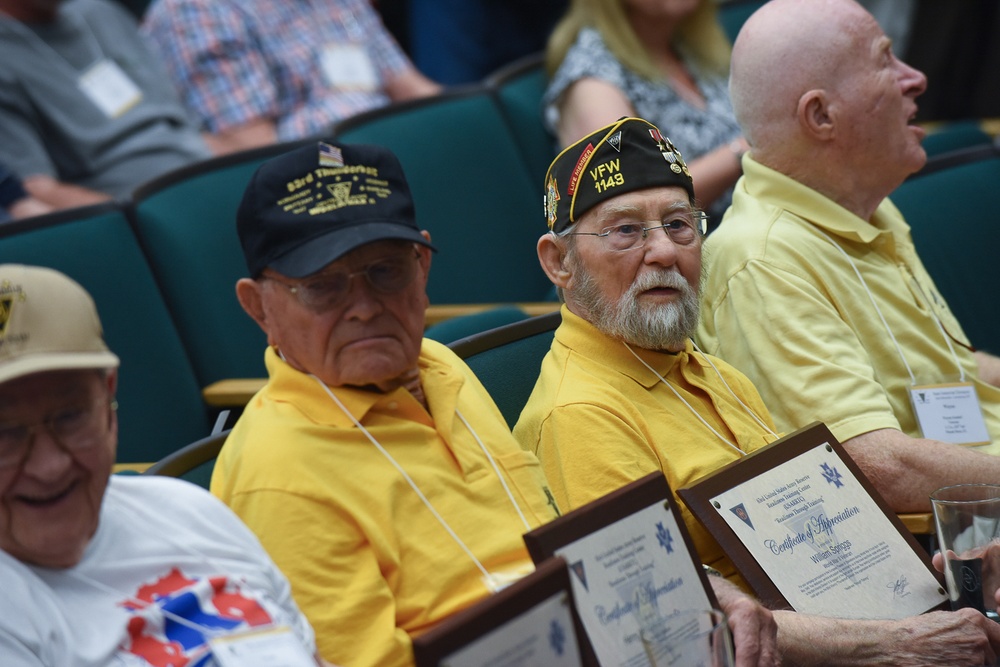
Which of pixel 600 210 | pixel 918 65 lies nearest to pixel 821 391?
pixel 600 210

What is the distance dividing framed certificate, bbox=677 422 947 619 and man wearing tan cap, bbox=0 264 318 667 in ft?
→ 2.29

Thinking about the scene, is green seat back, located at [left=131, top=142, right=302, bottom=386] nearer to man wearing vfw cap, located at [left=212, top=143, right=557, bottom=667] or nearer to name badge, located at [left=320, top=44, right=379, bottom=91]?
man wearing vfw cap, located at [left=212, top=143, right=557, bottom=667]

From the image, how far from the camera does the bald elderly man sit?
233 centimetres

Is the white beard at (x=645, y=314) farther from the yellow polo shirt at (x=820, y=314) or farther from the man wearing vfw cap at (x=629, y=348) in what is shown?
the yellow polo shirt at (x=820, y=314)

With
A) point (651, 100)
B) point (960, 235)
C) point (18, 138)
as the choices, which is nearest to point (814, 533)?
point (960, 235)

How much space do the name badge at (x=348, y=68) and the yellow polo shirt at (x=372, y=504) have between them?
2689 millimetres

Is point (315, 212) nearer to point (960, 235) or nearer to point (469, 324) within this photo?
point (469, 324)

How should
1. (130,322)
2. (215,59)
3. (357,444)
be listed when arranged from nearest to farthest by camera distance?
(357,444) < (130,322) < (215,59)

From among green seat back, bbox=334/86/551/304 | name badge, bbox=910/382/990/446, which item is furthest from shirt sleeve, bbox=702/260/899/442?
green seat back, bbox=334/86/551/304

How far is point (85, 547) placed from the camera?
4.83 feet

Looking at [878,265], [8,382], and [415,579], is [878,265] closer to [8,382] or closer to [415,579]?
[415,579]

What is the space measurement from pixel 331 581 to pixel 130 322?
1307 mm

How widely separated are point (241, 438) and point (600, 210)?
756 millimetres

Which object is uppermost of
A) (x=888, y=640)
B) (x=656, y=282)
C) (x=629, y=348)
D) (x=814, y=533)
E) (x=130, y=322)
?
(x=656, y=282)
